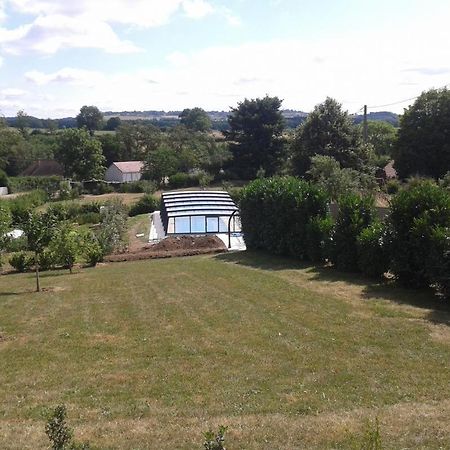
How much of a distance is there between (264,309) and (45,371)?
16.0ft

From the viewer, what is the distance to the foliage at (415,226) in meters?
12.2

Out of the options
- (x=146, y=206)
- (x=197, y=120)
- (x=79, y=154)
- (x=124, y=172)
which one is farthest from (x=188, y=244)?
(x=197, y=120)

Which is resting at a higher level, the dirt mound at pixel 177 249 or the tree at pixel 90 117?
the tree at pixel 90 117

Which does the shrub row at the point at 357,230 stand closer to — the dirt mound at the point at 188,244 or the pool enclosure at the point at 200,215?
the dirt mound at the point at 188,244

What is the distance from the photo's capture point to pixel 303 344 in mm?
9062

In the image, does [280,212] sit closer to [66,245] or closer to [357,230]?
[357,230]

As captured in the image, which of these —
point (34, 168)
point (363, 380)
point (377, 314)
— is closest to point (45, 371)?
point (363, 380)

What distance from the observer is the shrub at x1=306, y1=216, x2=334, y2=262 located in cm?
1659

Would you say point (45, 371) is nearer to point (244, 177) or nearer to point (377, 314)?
point (377, 314)

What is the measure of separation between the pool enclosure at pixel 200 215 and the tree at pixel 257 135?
1780 centimetres

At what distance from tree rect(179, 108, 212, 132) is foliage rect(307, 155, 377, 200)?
8041 centimetres

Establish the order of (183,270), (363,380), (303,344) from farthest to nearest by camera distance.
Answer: (183,270), (303,344), (363,380)

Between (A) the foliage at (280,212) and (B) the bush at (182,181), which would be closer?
(A) the foliage at (280,212)

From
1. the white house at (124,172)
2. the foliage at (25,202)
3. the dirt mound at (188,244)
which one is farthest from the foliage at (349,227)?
the white house at (124,172)
